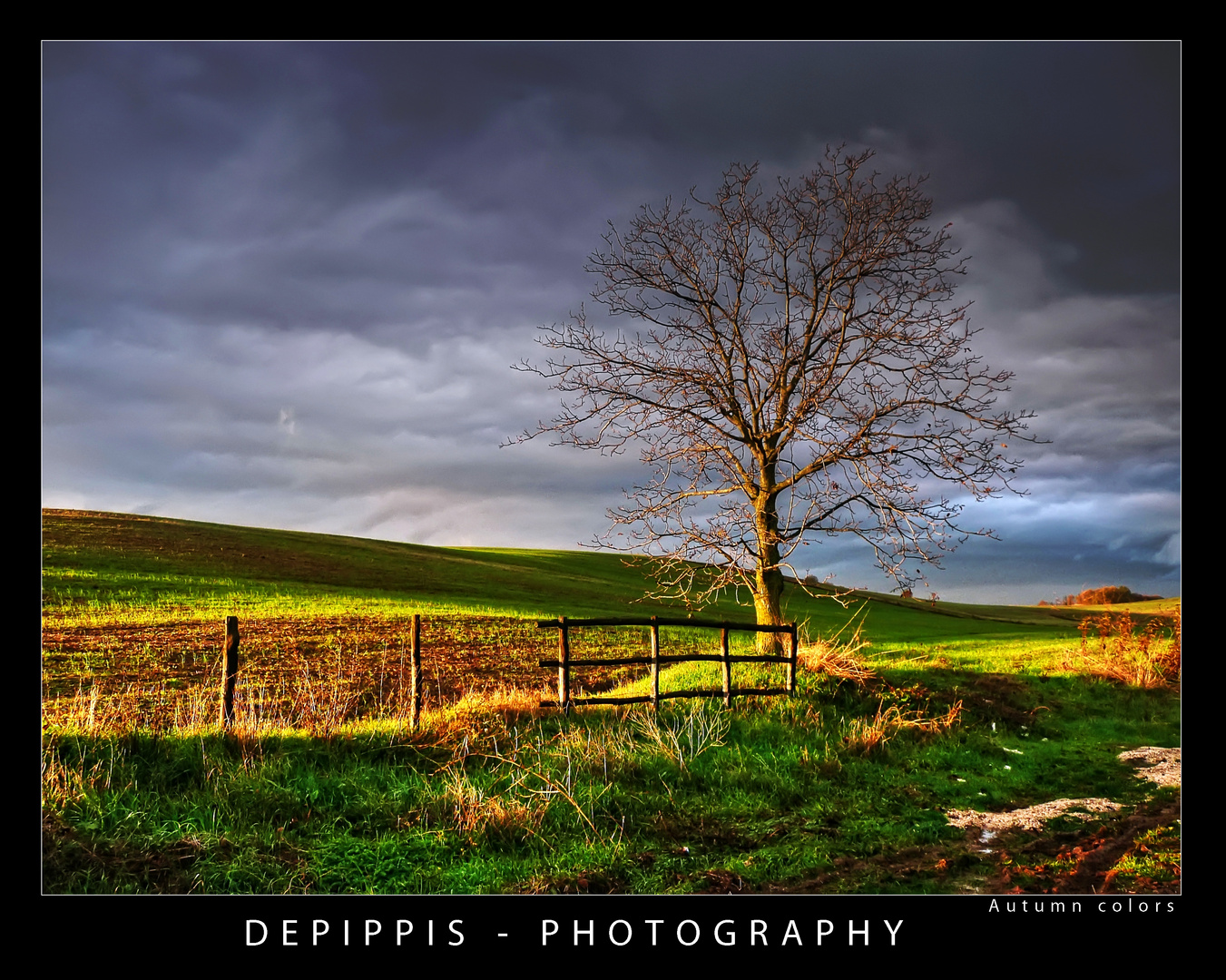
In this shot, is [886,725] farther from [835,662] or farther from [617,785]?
[617,785]

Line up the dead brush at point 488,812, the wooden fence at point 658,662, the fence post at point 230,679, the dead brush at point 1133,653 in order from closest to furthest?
1. the dead brush at point 488,812
2. the fence post at point 230,679
3. the wooden fence at point 658,662
4. the dead brush at point 1133,653

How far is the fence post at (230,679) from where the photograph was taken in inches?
442

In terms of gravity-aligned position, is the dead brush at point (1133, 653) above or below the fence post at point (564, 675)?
below

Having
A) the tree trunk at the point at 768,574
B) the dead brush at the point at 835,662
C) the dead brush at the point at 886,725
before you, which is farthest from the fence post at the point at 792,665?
the dead brush at the point at 886,725

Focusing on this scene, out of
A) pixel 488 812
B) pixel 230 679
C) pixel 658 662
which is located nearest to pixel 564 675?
pixel 658 662

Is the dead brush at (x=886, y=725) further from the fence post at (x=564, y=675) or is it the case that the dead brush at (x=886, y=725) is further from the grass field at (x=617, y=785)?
the fence post at (x=564, y=675)

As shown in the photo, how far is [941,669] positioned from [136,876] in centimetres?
1807

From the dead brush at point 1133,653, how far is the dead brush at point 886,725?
29.1ft

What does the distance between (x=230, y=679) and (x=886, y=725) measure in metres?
11.0

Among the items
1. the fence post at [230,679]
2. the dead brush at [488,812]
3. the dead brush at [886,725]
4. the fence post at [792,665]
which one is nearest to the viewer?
the dead brush at [488,812]

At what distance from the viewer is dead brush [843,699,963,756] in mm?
12859
